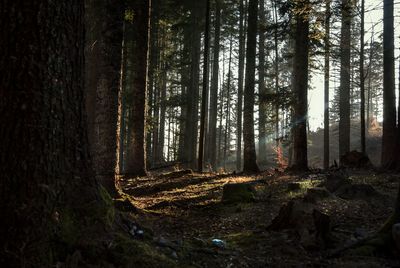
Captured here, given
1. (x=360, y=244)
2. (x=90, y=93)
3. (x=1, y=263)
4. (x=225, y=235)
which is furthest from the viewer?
(x=90, y=93)

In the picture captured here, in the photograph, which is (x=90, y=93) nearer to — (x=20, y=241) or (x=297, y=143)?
(x=20, y=241)

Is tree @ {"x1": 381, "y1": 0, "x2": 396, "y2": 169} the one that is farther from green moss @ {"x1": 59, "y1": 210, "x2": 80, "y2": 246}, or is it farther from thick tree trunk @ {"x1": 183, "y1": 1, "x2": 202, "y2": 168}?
thick tree trunk @ {"x1": 183, "y1": 1, "x2": 202, "y2": 168}

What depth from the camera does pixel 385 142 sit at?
1341 cm

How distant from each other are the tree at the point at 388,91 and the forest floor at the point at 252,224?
1.43m

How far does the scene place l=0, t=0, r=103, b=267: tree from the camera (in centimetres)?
312

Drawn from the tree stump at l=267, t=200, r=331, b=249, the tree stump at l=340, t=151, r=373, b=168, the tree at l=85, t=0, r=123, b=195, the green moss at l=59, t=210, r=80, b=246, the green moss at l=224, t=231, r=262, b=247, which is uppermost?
the tree at l=85, t=0, r=123, b=195

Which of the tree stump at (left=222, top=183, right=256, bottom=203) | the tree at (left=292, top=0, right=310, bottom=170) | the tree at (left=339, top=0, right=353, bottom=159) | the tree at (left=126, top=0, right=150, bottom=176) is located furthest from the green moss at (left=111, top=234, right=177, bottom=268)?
the tree at (left=339, top=0, right=353, bottom=159)

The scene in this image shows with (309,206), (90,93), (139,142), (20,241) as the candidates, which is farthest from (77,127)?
(139,142)

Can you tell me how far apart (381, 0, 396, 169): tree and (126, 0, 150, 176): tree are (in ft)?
27.5

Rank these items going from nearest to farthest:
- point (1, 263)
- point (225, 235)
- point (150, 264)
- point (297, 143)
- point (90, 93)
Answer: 1. point (1, 263)
2. point (150, 264)
3. point (225, 235)
4. point (90, 93)
5. point (297, 143)

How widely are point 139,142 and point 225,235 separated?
8.89 metres

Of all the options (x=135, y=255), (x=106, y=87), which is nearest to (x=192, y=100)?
A: (x=106, y=87)

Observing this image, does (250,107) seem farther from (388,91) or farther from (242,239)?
(242,239)

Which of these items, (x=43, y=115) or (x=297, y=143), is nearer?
(x=43, y=115)
